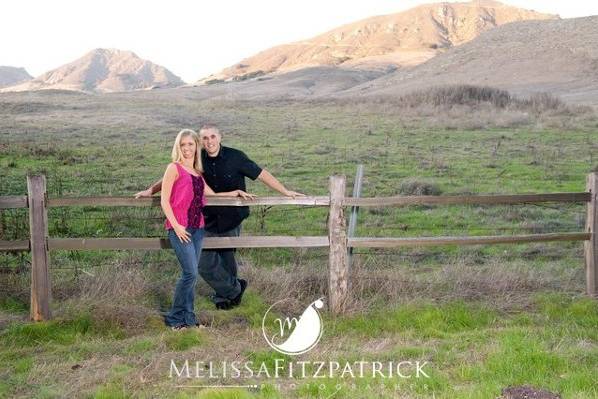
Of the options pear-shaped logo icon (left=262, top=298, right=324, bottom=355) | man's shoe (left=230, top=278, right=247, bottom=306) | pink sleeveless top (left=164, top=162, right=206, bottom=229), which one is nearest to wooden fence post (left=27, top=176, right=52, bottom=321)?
pink sleeveless top (left=164, top=162, right=206, bottom=229)

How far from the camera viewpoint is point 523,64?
206 feet

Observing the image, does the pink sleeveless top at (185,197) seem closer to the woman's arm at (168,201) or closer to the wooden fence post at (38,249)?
the woman's arm at (168,201)

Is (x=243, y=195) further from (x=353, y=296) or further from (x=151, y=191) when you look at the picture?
(x=353, y=296)

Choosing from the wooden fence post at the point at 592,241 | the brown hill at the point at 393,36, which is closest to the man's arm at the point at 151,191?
the wooden fence post at the point at 592,241

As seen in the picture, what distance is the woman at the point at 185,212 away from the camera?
6109mm

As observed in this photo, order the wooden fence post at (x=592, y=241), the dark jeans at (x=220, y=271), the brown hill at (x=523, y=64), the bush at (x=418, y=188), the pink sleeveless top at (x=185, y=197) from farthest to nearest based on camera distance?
the brown hill at (x=523, y=64) → the bush at (x=418, y=188) → the wooden fence post at (x=592, y=241) → the dark jeans at (x=220, y=271) → the pink sleeveless top at (x=185, y=197)

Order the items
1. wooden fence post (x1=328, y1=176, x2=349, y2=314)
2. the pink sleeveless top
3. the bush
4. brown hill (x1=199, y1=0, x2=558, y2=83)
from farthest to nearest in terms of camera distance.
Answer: brown hill (x1=199, y1=0, x2=558, y2=83) < the bush < wooden fence post (x1=328, y1=176, x2=349, y2=314) < the pink sleeveless top

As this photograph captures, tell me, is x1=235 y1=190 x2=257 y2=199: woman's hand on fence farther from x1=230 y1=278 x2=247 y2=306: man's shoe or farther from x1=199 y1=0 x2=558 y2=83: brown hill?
x1=199 y1=0 x2=558 y2=83: brown hill

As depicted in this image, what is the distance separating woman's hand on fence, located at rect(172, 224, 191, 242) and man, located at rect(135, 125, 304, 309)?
777 mm

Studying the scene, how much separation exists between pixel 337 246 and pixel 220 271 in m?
1.24

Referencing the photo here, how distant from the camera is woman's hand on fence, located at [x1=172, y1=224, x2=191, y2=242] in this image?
6.06m

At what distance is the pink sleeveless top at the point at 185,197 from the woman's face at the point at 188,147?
0.14 m

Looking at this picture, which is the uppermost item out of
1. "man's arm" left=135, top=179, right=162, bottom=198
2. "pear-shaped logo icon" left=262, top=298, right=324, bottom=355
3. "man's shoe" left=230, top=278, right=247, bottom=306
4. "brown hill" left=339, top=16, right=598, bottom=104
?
"brown hill" left=339, top=16, right=598, bottom=104

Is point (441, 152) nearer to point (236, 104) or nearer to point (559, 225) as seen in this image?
point (559, 225)
